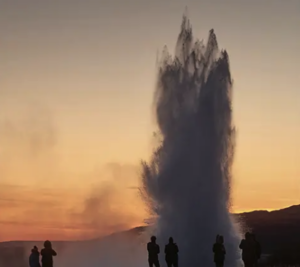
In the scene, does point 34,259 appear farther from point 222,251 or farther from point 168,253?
point 222,251

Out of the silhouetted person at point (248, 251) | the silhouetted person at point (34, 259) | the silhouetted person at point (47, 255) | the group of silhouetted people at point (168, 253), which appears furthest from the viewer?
the group of silhouetted people at point (168, 253)

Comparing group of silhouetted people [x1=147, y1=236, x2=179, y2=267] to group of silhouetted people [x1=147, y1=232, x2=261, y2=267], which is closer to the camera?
group of silhouetted people [x1=147, y1=232, x2=261, y2=267]

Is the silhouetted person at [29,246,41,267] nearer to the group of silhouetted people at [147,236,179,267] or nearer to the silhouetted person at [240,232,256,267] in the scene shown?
the group of silhouetted people at [147,236,179,267]

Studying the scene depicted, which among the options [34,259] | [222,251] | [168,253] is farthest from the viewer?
[168,253]

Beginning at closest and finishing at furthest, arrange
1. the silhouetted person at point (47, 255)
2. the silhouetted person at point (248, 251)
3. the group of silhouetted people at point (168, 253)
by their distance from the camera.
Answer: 1. the silhouetted person at point (47, 255)
2. the silhouetted person at point (248, 251)
3. the group of silhouetted people at point (168, 253)

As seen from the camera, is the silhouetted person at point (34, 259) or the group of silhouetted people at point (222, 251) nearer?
the silhouetted person at point (34, 259)

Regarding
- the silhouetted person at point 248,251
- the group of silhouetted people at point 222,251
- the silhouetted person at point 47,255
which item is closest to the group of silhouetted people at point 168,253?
the group of silhouetted people at point 222,251

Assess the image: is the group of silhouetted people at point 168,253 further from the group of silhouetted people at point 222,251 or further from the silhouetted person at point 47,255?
the silhouetted person at point 47,255

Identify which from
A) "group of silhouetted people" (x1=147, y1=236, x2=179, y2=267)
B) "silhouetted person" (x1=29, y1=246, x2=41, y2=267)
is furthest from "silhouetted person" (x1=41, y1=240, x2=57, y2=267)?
"group of silhouetted people" (x1=147, y1=236, x2=179, y2=267)

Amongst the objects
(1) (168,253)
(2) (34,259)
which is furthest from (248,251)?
(2) (34,259)

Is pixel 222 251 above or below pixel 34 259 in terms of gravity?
below

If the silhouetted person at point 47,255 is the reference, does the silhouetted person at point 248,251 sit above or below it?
below

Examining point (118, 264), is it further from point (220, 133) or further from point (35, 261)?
point (35, 261)

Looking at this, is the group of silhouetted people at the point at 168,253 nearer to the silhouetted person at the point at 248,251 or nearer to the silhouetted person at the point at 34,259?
the silhouetted person at the point at 248,251
